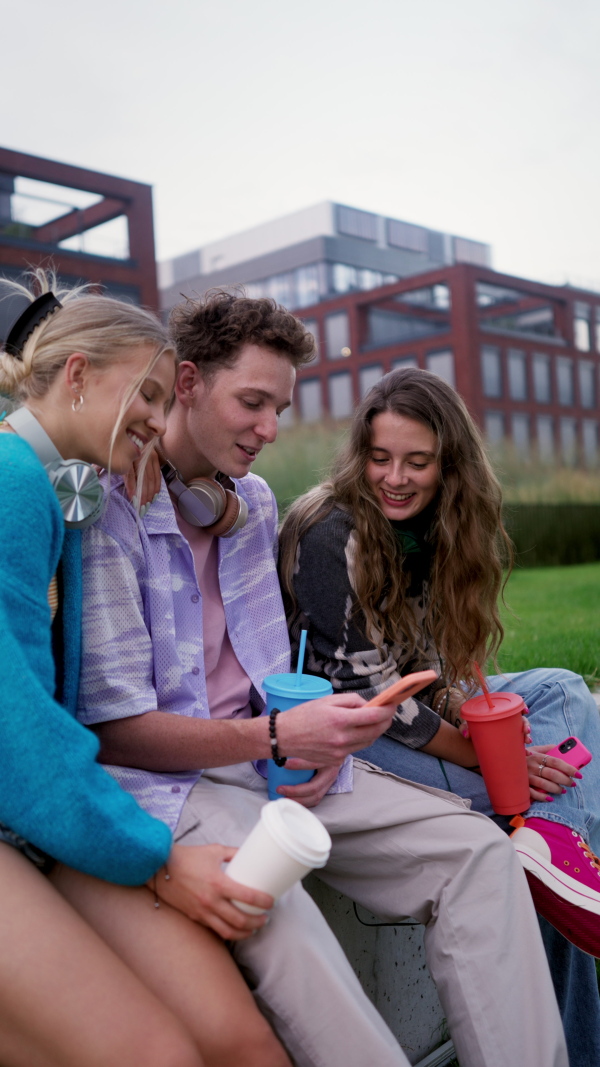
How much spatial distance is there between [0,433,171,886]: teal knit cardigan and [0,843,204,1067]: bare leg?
103 mm

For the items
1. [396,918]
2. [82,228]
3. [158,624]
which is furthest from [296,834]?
[82,228]

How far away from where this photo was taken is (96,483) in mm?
1573

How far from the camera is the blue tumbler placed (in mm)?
1813

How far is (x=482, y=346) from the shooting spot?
38625 mm

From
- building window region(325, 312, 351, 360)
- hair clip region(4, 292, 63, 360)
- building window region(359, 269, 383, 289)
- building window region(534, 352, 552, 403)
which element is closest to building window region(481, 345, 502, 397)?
building window region(534, 352, 552, 403)

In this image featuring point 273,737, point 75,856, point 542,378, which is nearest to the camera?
point 75,856

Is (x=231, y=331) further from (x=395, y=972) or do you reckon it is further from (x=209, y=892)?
(x=395, y=972)

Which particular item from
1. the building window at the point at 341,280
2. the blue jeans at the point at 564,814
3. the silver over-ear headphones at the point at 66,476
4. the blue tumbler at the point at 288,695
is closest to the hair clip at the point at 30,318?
the silver over-ear headphones at the point at 66,476

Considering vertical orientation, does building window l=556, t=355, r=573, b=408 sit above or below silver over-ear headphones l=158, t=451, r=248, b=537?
above

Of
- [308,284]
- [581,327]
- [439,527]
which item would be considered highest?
[308,284]

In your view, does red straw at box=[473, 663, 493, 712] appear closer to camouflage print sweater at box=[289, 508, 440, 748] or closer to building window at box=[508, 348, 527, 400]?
camouflage print sweater at box=[289, 508, 440, 748]

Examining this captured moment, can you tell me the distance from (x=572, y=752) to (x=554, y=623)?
4882 mm

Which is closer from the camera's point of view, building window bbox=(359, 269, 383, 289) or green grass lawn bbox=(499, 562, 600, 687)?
green grass lawn bbox=(499, 562, 600, 687)

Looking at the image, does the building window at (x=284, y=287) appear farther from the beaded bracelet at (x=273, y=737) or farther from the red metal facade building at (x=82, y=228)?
the beaded bracelet at (x=273, y=737)
